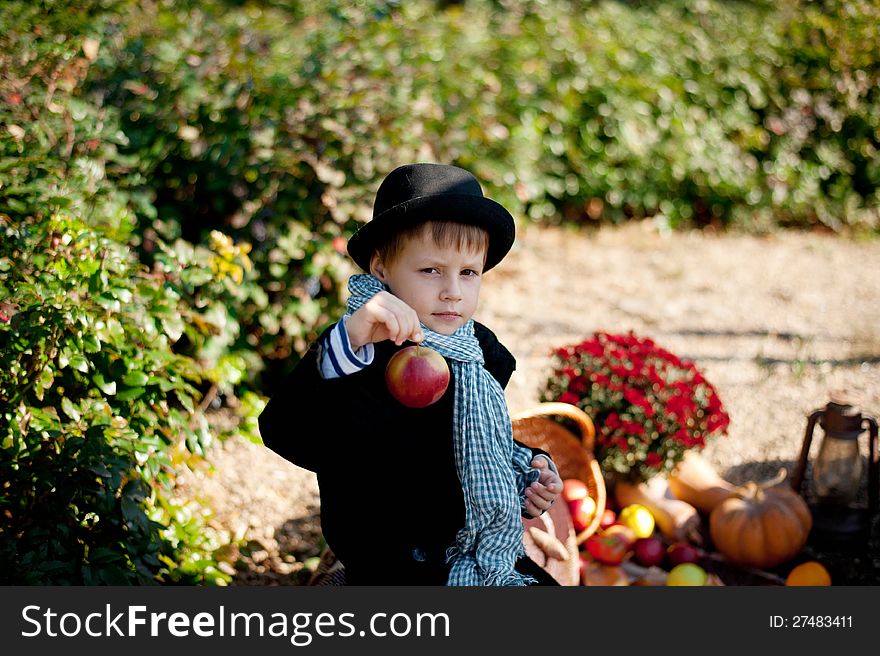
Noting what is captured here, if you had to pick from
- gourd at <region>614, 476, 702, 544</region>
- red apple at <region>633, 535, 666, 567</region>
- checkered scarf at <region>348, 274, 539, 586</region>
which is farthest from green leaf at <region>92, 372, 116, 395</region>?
gourd at <region>614, 476, 702, 544</region>

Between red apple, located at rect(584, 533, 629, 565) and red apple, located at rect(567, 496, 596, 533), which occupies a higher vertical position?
red apple, located at rect(567, 496, 596, 533)

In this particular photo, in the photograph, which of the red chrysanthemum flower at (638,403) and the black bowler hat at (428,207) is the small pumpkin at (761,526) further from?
the black bowler hat at (428,207)

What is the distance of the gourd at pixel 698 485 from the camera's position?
11.8ft

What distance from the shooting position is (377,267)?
2020 mm

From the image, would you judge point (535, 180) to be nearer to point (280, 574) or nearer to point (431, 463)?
point (280, 574)

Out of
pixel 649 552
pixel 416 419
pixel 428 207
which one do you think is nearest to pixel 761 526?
pixel 649 552

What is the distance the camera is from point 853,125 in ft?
24.0

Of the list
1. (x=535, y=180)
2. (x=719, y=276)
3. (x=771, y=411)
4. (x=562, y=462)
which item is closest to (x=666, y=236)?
(x=719, y=276)

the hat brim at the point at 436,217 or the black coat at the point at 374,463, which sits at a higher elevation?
the hat brim at the point at 436,217

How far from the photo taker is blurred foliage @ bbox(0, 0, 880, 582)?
2.35 meters

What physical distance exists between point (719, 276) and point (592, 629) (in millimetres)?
4807

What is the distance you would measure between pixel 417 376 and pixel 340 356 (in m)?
0.17

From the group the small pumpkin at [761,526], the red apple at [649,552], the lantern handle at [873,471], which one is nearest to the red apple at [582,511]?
the red apple at [649,552]

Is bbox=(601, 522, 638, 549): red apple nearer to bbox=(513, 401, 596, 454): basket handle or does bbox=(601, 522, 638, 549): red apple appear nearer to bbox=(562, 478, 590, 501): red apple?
bbox=(562, 478, 590, 501): red apple
